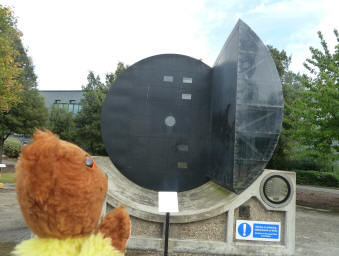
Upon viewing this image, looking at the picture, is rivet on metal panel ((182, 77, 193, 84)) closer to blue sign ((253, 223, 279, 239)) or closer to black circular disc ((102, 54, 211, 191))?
black circular disc ((102, 54, 211, 191))

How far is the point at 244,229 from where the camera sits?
5.57 metres

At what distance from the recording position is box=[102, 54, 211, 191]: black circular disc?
777 cm

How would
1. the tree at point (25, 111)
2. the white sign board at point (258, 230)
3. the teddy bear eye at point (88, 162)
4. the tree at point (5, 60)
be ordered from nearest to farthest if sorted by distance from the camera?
the teddy bear eye at point (88, 162), the white sign board at point (258, 230), the tree at point (5, 60), the tree at point (25, 111)

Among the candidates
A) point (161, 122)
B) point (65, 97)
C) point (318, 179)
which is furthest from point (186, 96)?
point (65, 97)

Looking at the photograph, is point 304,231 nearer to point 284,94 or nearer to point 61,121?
point 284,94

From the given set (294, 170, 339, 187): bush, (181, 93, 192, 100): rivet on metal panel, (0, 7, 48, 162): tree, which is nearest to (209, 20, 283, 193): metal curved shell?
(181, 93, 192, 100): rivet on metal panel

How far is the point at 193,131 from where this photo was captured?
8.11 metres

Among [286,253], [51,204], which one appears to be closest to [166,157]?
[286,253]

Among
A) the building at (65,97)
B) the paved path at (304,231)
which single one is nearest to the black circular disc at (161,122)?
the paved path at (304,231)

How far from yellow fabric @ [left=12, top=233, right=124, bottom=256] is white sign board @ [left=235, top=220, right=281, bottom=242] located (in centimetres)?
403

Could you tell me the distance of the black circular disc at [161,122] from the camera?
777cm

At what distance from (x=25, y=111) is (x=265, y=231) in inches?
756

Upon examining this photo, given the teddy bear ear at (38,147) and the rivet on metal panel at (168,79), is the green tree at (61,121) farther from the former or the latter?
the teddy bear ear at (38,147)

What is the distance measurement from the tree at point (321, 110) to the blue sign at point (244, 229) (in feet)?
24.3
